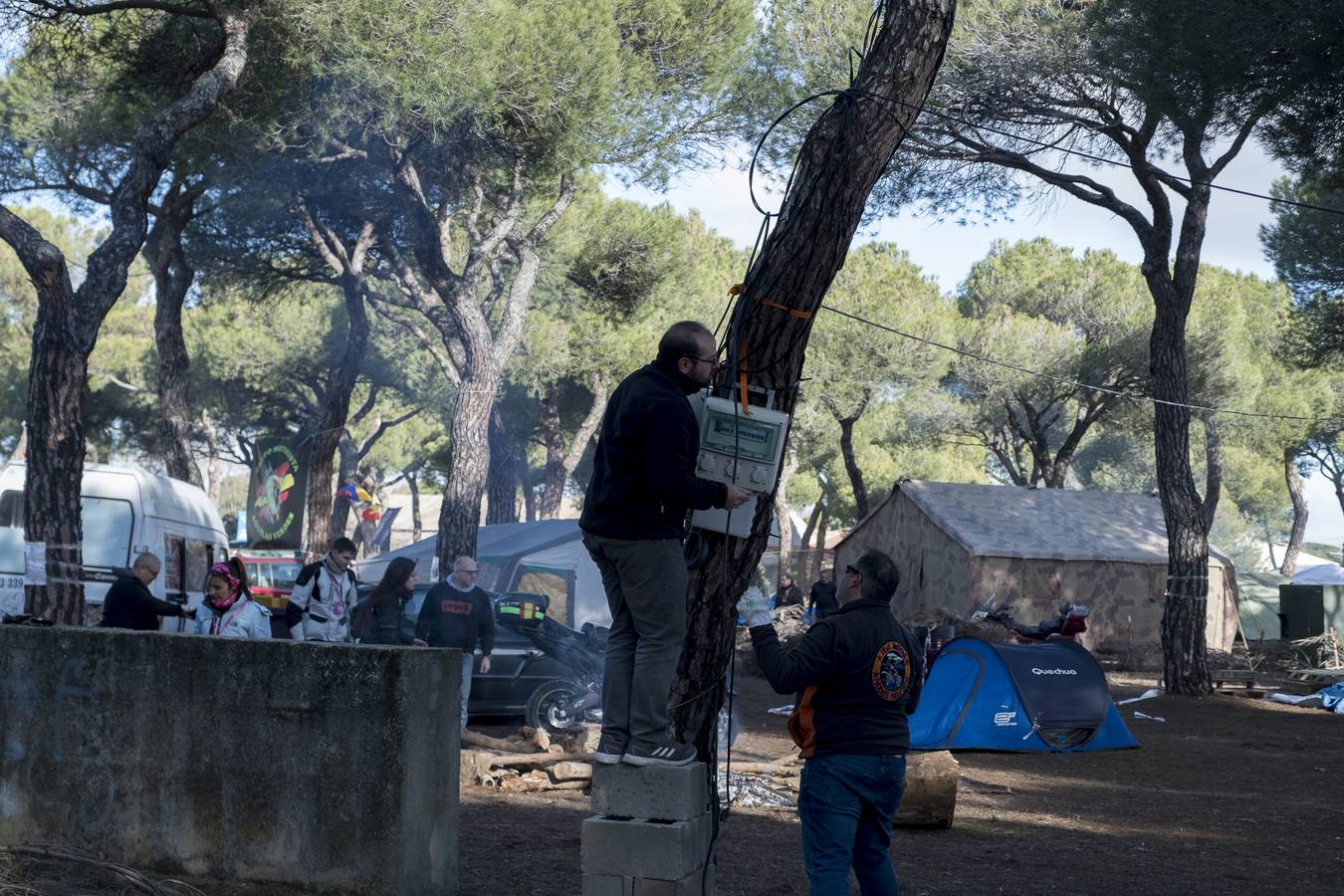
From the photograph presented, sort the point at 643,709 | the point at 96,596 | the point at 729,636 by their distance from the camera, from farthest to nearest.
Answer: the point at 96,596
the point at 729,636
the point at 643,709

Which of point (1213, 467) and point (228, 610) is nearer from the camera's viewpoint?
point (228, 610)

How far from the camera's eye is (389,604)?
11086mm

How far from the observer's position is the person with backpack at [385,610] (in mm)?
10977

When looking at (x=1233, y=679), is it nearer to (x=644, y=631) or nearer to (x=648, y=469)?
(x=644, y=631)

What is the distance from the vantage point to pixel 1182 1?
12.6 m

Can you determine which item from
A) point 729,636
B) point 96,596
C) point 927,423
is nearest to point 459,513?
point 96,596

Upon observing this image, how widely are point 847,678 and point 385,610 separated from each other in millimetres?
7321

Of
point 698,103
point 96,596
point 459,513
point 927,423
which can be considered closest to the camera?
point 96,596

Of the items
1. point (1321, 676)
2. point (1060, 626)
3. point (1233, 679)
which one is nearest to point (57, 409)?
point (1060, 626)

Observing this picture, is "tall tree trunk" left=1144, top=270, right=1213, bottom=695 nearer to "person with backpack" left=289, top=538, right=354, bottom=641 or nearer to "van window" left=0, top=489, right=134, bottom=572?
"person with backpack" left=289, top=538, right=354, bottom=641

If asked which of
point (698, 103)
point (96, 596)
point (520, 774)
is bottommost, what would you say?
point (520, 774)

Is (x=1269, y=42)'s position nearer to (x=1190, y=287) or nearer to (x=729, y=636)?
(x=1190, y=287)

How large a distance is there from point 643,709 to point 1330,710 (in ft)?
48.6

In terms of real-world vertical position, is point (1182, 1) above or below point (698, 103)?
below
